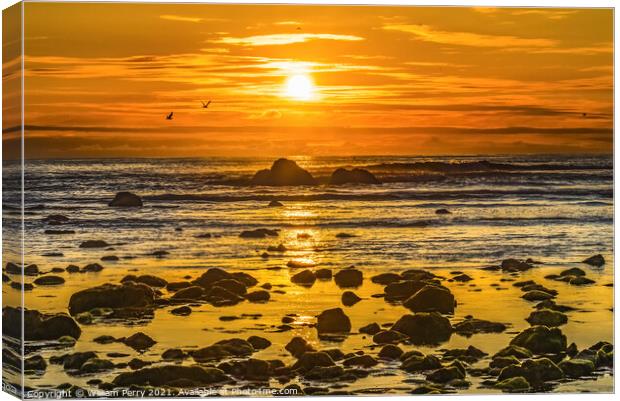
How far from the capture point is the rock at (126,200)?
Answer: 1505 cm

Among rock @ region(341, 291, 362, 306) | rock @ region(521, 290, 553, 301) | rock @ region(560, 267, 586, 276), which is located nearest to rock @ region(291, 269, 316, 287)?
rock @ region(341, 291, 362, 306)

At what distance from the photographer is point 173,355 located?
48.9 feet

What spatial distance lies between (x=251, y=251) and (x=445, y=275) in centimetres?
200

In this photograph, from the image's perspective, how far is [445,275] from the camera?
15422mm

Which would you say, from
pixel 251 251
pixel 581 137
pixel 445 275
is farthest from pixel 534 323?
pixel 251 251

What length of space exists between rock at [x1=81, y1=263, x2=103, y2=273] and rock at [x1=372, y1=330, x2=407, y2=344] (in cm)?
284

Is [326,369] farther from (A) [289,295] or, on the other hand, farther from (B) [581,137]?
(B) [581,137]

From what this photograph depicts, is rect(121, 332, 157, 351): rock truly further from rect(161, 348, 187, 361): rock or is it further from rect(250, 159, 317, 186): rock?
rect(250, 159, 317, 186): rock

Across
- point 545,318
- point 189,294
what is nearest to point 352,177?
point 189,294

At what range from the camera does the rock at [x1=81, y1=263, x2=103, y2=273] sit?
1494 cm

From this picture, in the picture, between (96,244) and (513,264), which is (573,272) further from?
(96,244)

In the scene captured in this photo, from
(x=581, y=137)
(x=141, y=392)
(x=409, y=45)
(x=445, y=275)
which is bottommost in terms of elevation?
(x=141, y=392)

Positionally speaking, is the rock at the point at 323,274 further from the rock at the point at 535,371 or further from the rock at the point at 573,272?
the rock at the point at 573,272

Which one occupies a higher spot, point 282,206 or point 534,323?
point 282,206
